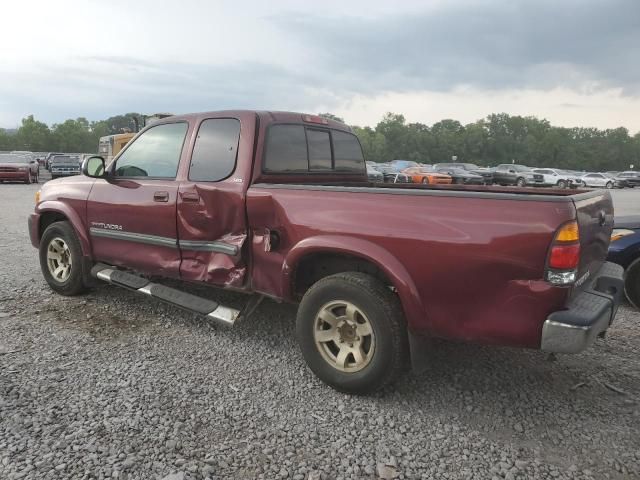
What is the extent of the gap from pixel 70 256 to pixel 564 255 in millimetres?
4480

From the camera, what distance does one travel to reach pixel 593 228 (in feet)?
9.64

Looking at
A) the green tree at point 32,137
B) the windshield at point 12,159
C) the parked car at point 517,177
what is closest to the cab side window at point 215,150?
the windshield at point 12,159

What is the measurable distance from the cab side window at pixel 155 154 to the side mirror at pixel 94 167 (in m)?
Result: 0.19

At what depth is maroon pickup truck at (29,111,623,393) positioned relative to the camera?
8.37ft

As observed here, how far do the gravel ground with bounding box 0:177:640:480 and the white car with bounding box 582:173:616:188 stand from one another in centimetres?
3626

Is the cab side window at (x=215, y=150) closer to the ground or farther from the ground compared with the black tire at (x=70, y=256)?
farther from the ground

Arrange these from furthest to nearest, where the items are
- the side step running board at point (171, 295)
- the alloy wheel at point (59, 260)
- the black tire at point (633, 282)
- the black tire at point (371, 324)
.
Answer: the alloy wheel at point (59, 260), the black tire at point (633, 282), the side step running board at point (171, 295), the black tire at point (371, 324)

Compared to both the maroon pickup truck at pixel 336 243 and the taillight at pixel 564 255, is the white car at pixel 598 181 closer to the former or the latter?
the maroon pickup truck at pixel 336 243

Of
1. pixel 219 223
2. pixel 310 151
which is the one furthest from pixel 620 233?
pixel 219 223

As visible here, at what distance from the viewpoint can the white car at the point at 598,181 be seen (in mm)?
35969

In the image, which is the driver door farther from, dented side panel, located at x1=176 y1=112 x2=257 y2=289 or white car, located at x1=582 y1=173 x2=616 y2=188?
white car, located at x1=582 y1=173 x2=616 y2=188

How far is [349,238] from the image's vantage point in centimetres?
304

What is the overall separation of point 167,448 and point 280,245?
144cm

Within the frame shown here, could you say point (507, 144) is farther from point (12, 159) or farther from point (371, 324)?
point (371, 324)
